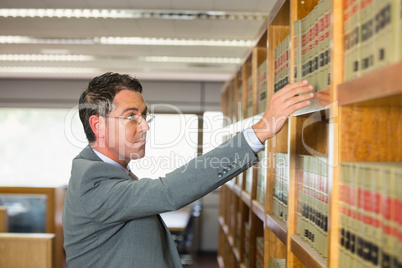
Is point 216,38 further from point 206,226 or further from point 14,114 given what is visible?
point 14,114

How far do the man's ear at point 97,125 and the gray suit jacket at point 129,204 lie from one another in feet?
0.22

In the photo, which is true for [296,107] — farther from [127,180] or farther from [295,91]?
[127,180]

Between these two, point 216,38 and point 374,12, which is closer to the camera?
point 374,12

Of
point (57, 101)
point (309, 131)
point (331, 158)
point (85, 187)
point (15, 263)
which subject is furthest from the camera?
point (57, 101)

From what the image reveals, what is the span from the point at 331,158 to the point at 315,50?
434 millimetres

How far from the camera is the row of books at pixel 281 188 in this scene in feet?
5.49

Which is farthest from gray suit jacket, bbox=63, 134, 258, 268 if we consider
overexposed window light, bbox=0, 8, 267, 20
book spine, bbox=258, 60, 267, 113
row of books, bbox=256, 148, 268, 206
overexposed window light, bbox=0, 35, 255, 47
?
overexposed window light, bbox=0, 35, 255, 47

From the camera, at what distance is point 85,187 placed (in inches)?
49.5

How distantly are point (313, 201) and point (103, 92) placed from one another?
2.86ft

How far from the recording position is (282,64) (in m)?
1.73

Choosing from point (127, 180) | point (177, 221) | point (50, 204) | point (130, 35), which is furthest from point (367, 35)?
point (177, 221)

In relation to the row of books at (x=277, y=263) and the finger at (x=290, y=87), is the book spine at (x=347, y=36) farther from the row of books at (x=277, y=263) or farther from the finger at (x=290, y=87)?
the row of books at (x=277, y=263)

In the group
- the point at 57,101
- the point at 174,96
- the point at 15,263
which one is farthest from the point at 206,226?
the point at 15,263

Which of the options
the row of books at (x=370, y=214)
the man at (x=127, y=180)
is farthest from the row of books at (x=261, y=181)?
the row of books at (x=370, y=214)
